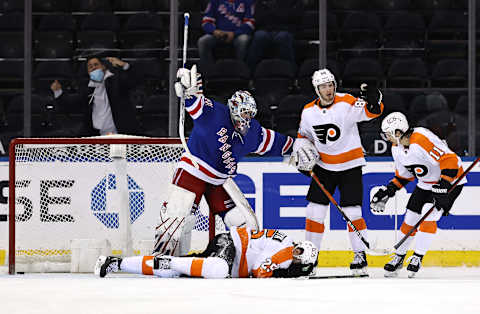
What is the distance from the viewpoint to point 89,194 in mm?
5664

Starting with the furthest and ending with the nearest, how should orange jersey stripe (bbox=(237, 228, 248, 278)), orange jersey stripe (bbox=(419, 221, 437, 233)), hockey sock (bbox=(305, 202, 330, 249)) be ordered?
orange jersey stripe (bbox=(419, 221, 437, 233)), hockey sock (bbox=(305, 202, 330, 249)), orange jersey stripe (bbox=(237, 228, 248, 278))

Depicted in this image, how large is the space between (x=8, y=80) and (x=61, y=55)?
18.8 inches

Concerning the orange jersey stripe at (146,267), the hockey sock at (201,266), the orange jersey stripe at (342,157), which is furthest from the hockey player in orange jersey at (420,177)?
the orange jersey stripe at (146,267)

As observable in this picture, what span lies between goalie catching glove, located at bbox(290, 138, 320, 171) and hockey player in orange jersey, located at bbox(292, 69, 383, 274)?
2.3 inches

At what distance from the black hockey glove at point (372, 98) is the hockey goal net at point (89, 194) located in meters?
1.19

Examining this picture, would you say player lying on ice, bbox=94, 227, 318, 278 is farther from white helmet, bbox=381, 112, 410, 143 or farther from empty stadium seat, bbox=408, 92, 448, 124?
empty stadium seat, bbox=408, 92, 448, 124

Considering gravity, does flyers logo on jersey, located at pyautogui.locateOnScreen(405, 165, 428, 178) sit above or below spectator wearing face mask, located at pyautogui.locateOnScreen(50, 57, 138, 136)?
below

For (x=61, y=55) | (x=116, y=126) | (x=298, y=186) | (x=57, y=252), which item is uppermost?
(x=61, y=55)

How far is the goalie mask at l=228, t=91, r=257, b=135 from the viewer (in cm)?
479

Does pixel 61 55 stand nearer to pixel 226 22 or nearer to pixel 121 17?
pixel 121 17

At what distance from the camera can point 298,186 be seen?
6484 millimetres

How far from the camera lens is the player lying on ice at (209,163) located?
188 inches
